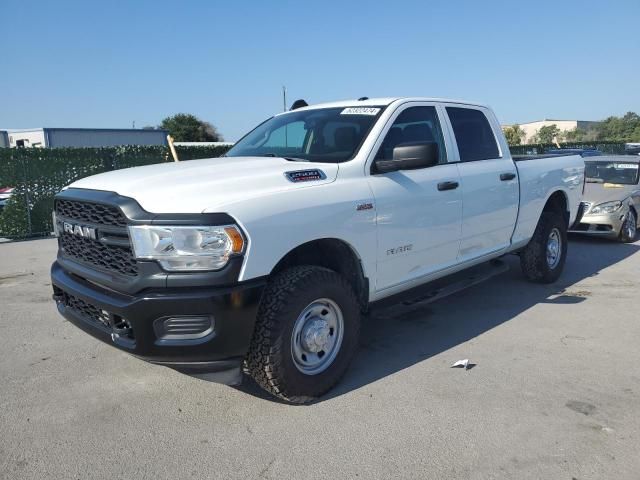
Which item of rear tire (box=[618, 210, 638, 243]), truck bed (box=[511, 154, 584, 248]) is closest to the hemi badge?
truck bed (box=[511, 154, 584, 248])

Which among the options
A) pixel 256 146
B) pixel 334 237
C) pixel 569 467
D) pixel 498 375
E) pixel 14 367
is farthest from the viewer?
pixel 256 146

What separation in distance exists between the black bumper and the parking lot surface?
47 centimetres

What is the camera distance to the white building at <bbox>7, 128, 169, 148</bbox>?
34.8 metres

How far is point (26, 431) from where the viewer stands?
3.13m

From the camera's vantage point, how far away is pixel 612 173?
9.86 meters

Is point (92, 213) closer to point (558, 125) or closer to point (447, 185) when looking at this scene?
point (447, 185)

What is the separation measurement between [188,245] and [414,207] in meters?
1.82

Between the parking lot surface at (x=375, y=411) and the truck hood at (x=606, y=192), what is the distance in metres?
4.51

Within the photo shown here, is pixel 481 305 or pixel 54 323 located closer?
pixel 54 323

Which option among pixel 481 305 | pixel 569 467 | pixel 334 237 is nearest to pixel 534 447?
pixel 569 467

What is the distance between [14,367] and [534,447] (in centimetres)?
372

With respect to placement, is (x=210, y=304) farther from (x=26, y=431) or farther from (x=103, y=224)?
(x=26, y=431)

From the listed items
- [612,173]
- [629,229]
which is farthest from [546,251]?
[612,173]

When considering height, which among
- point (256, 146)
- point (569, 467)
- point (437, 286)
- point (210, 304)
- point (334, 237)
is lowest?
point (569, 467)
